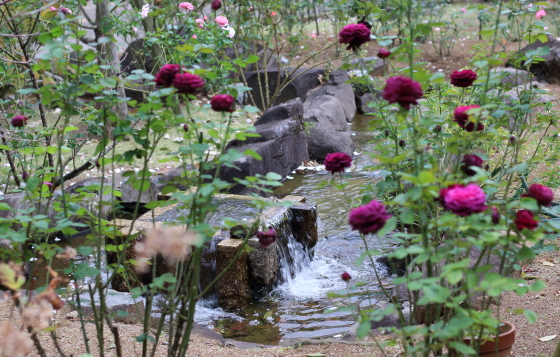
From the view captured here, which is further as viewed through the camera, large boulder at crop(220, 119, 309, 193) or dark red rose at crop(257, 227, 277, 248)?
large boulder at crop(220, 119, 309, 193)

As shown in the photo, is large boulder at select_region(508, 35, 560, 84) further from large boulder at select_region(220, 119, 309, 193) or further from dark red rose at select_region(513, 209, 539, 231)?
dark red rose at select_region(513, 209, 539, 231)

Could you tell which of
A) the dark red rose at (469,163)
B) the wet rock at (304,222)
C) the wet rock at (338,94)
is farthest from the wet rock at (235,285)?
the wet rock at (338,94)

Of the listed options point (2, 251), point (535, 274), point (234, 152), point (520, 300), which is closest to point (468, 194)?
point (234, 152)

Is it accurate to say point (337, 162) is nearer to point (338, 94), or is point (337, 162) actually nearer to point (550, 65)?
point (338, 94)

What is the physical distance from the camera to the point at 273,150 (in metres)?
7.02

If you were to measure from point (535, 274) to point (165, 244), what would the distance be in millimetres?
2836

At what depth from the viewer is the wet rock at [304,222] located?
489 centimetres

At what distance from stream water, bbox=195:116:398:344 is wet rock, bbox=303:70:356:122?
474 cm

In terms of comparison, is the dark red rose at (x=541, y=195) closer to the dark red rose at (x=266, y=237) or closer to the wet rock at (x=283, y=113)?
the dark red rose at (x=266, y=237)

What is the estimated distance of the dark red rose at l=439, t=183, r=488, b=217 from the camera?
4.33 ft

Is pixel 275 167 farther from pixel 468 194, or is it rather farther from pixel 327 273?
pixel 468 194

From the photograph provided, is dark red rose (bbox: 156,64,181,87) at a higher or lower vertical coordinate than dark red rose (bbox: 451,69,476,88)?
higher

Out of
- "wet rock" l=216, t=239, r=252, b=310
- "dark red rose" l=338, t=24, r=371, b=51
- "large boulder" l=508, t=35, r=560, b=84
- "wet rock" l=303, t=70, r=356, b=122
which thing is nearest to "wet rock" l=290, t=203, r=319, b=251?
"wet rock" l=216, t=239, r=252, b=310

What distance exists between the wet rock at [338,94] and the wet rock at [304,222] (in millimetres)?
5454
